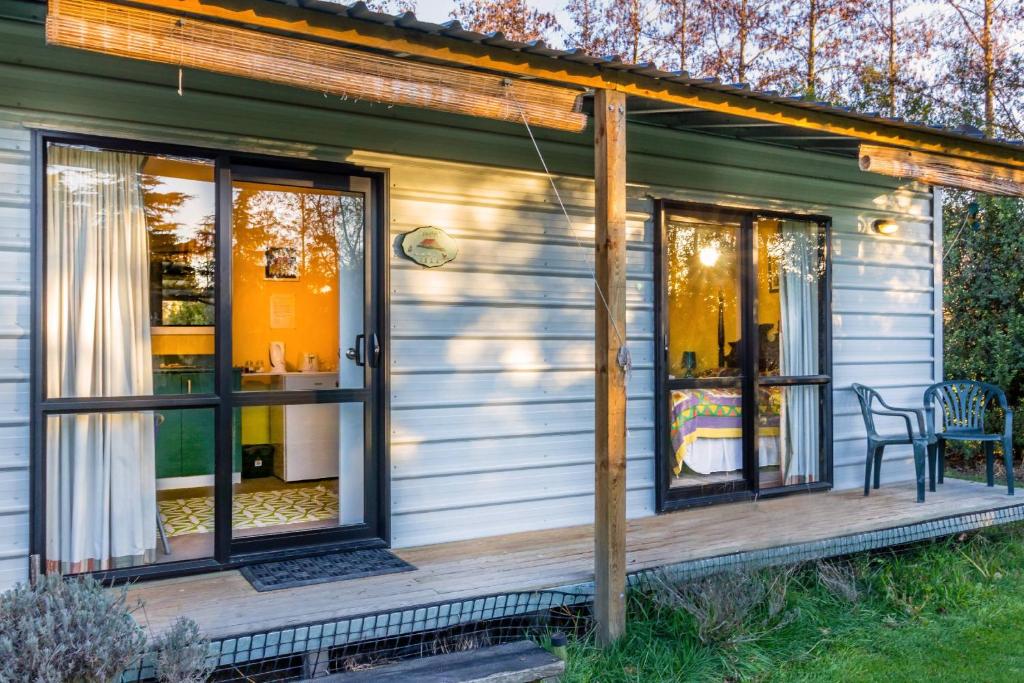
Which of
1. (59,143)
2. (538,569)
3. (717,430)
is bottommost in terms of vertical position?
(538,569)

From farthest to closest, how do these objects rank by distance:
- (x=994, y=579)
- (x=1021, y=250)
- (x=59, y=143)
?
(x=1021, y=250), (x=994, y=579), (x=59, y=143)

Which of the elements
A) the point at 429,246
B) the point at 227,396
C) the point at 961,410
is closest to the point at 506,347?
the point at 429,246

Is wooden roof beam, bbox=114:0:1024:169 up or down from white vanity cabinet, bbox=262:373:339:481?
up

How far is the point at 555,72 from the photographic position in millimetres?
3133

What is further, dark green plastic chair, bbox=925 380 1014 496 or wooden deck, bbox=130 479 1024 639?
dark green plastic chair, bbox=925 380 1014 496

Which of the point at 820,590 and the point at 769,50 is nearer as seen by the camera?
the point at 820,590

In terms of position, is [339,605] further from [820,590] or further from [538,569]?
[820,590]

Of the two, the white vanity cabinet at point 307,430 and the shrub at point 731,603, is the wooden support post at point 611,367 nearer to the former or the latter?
the shrub at point 731,603

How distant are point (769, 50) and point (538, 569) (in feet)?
36.2

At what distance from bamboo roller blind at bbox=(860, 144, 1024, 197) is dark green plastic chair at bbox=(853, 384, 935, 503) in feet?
4.68

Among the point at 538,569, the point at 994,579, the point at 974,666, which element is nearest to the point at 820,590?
the point at 974,666

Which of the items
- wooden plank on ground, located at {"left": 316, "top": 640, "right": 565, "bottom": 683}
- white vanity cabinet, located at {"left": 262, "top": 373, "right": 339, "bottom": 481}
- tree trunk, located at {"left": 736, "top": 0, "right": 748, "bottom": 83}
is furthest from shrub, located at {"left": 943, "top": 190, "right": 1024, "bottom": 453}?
wooden plank on ground, located at {"left": 316, "top": 640, "right": 565, "bottom": 683}

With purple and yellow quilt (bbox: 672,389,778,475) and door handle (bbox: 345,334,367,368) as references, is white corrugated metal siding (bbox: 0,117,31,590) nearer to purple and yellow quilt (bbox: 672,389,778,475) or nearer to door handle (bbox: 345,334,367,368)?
door handle (bbox: 345,334,367,368)

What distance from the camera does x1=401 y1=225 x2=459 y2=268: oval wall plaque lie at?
397 centimetres
